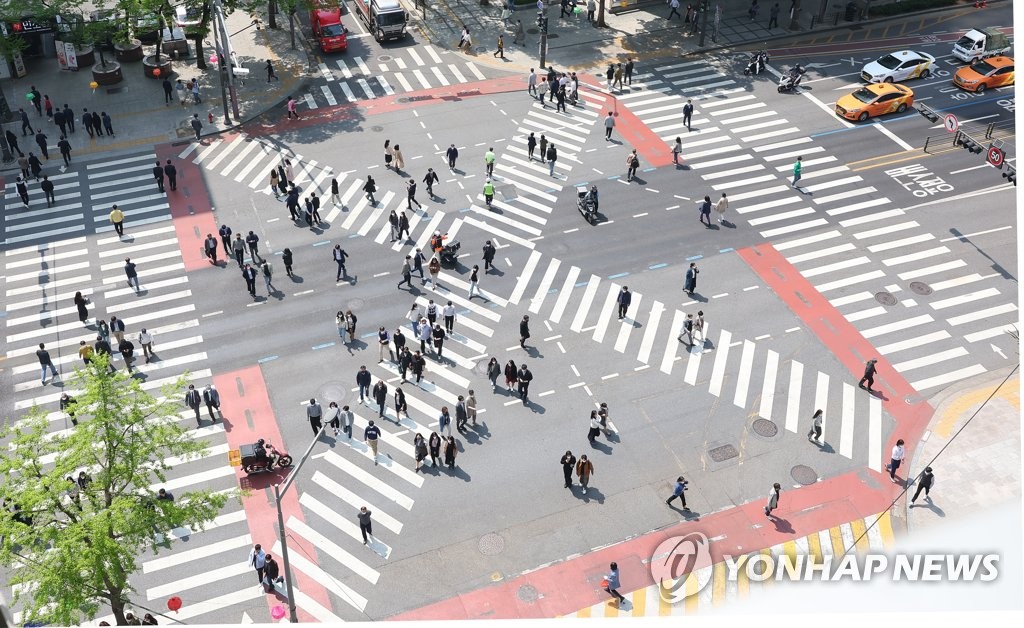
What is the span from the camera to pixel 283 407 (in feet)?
120

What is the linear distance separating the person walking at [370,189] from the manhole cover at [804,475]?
A: 23896mm

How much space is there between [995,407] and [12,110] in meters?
52.0

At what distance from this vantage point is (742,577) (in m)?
30.8

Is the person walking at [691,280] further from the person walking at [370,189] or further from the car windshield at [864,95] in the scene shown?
the car windshield at [864,95]

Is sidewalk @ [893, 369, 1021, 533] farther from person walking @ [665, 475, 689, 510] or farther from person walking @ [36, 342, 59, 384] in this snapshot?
person walking @ [36, 342, 59, 384]

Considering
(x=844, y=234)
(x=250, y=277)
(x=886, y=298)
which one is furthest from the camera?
(x=844, y=234)

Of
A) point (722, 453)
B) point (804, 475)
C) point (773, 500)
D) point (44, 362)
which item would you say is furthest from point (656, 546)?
point (44, 362)

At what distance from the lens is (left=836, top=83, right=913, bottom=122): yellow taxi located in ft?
177

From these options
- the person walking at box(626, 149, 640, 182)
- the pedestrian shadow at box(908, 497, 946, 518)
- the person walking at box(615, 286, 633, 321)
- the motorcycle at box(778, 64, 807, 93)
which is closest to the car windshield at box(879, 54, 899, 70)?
the motorcycle at box(778, 64, 807, 93)

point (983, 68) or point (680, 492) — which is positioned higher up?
point (983, 68)

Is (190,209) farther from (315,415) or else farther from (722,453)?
(722,453)

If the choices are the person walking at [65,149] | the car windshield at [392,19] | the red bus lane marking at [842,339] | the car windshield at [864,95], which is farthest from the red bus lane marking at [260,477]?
the car windshield at [864,95]

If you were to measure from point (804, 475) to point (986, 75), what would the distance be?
3437 centimetres

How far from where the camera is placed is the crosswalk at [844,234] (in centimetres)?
4009
